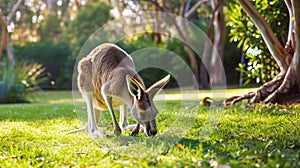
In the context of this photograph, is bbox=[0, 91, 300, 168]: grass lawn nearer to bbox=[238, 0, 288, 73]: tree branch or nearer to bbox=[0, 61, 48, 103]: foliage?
bbox=[238, 0, 288, 73]: tree branch

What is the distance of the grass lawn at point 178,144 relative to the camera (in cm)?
393

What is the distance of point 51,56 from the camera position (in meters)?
28.9

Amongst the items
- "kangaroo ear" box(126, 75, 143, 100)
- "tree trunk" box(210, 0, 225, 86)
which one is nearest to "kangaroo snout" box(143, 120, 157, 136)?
"kangaroo ear" box(126, 75, 143, 100)

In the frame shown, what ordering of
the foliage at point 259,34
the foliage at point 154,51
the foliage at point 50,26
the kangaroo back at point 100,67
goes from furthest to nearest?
the foliage at point 50,26 → the foliage at point 154,51 → the foliage at point 259,34 → the kangaroo back at point 100,67

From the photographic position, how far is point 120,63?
604cm

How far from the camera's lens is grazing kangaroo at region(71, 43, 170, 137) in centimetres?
512

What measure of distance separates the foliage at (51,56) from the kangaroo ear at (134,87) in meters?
23.2

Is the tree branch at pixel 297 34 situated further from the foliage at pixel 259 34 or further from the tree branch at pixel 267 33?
the foliage at pixel 259 34

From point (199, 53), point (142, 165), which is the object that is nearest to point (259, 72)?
point (142, 165)

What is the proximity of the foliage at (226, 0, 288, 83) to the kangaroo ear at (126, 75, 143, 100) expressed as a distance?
216 inches

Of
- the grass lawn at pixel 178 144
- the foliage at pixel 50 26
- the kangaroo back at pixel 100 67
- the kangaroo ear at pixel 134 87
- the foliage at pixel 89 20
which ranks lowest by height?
the grass lawn at pixel 178 144

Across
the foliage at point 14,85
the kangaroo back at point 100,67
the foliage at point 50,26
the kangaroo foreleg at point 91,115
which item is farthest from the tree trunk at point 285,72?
the foliage at point 50,26

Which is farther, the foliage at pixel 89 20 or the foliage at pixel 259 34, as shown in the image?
the foliage at pixel 89 20

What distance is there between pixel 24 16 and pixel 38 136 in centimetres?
3797
